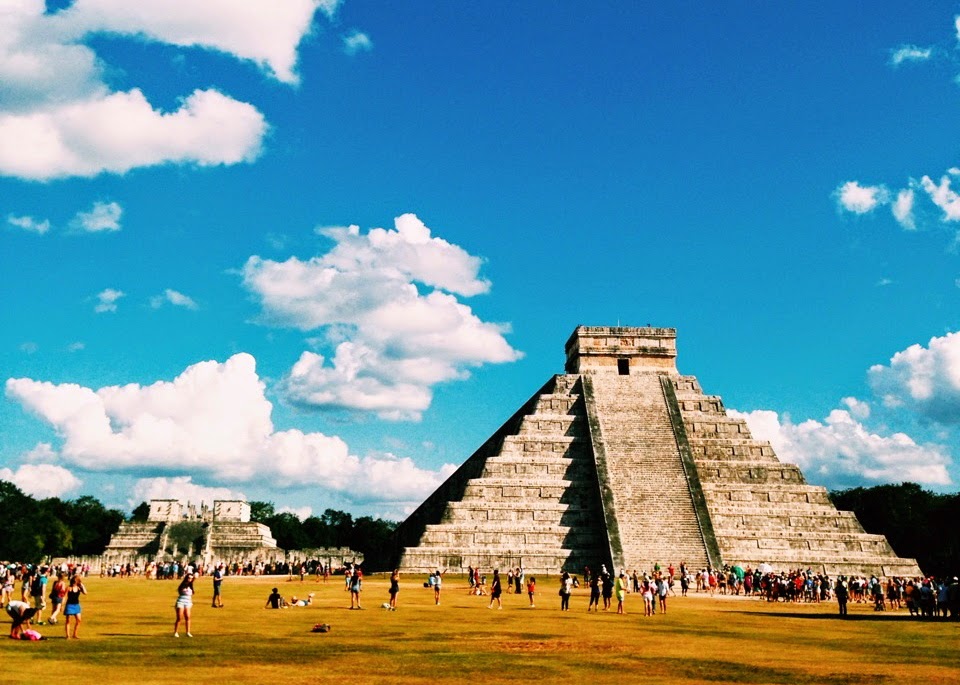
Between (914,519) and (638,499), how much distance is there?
51058 mm

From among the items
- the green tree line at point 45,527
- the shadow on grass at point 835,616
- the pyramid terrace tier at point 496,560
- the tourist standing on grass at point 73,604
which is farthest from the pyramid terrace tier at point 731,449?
the green tree line at point 45,527

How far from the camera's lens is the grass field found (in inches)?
439

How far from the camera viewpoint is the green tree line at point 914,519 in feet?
222

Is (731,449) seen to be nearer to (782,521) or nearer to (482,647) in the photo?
(782,521)

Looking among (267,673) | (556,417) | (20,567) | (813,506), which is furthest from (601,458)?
(267,673)

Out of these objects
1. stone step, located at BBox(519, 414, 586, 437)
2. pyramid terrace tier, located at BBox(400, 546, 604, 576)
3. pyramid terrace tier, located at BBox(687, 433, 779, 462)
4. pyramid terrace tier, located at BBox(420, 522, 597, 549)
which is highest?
stone step, located at BBox(519, 414, 586, 437)

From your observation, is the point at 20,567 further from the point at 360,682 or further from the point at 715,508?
the point at 360,682

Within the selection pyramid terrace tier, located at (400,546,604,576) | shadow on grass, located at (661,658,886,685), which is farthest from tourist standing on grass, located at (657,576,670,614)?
pyramid terrace tier, located at (400,546,604,576)

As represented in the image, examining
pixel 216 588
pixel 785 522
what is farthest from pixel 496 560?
pixel 216 588

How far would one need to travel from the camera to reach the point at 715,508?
3888 cm

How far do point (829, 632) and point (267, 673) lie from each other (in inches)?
505

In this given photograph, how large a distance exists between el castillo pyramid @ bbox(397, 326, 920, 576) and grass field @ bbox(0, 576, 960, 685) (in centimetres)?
1211

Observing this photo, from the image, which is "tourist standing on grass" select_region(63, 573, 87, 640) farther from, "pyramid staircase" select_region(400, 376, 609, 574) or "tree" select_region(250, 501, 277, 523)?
"tree" select_region(250, 501, 277, 523)

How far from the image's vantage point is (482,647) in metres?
14.3
